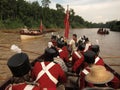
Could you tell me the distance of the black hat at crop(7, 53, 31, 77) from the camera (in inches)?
173

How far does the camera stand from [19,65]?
172 inches

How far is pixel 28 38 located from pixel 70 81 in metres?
30.2

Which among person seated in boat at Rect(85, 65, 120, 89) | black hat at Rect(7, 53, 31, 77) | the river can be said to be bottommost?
the river

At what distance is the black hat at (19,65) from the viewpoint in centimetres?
438

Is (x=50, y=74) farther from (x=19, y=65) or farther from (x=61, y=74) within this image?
(x=19, y=65)

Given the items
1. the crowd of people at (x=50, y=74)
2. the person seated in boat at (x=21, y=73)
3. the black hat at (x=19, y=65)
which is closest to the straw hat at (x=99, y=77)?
the crowd of people at (x=50, y=74)

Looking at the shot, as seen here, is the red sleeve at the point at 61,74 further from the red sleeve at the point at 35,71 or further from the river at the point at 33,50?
the river at the point at 33,50

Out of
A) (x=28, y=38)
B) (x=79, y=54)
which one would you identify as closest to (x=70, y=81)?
(x=79, y=54)

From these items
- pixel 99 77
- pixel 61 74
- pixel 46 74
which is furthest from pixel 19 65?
pixel 61 74

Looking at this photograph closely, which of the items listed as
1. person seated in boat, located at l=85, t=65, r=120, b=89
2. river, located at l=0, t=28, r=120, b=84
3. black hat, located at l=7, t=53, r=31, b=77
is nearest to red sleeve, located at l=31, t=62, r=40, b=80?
black hat, located at l=7, t=53, r=31, b=77

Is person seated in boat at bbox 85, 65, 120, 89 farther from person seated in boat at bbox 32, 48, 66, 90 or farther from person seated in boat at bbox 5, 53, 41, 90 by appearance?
person seated in boat at bbox 32, 48, 66, 90

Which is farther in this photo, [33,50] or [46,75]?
[33,50]

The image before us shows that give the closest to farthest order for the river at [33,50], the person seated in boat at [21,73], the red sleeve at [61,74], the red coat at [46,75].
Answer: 1. the person seated in boat at [21,73]
2. the red coat at [46,75]
3. the red sleeve at [61,74]
4. the river at [33,50]

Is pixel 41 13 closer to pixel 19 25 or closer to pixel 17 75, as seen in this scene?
pixel 19 25
